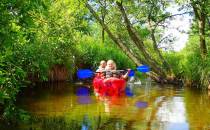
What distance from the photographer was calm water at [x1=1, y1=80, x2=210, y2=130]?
27.3ft

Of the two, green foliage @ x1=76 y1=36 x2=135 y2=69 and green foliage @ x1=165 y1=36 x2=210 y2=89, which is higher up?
green foliage @ x1=76 y1=36 x2=135 y2=69

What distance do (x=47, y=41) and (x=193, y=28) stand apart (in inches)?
322

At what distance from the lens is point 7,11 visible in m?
5.27

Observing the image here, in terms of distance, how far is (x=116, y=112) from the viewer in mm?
10141

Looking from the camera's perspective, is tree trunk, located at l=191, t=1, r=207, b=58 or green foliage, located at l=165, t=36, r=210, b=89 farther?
tree trunk, located at l=191, t=1, r=207, b=58

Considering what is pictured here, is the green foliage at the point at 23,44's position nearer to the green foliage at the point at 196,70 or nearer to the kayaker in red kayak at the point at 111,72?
the kayaker in red kayak at the point at 111,72

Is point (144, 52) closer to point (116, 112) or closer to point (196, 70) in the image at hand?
point (196, 70)

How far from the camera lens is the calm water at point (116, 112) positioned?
27.3 feet

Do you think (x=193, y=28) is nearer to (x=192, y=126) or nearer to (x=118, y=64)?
(x=118, y=64)

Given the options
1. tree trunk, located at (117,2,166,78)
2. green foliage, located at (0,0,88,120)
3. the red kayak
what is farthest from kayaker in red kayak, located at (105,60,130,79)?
tree trunk, located at (117,2,166,78)

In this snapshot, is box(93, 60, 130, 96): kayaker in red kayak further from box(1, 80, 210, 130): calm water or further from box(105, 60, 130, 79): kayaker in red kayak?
box(1, 80, 210, 130): calm water

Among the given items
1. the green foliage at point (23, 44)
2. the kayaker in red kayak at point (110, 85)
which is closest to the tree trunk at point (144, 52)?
the green foliage at point (23, 44)

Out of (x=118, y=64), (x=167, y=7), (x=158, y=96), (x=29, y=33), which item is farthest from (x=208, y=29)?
(x=29, y=33)

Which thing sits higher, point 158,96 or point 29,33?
point 29,33
